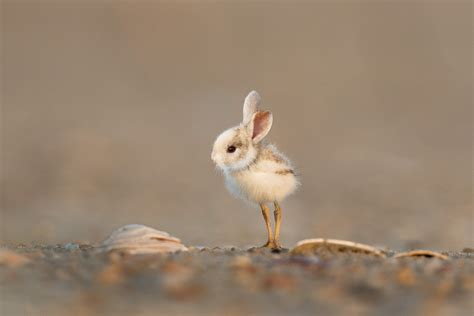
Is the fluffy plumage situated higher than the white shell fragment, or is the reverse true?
the fluffy plumage

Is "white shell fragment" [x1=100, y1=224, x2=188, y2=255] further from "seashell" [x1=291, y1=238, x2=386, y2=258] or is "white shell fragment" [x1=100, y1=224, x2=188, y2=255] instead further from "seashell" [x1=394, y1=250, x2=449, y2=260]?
"seashell" [x1=394, y1=250, x2=449, y2=260]

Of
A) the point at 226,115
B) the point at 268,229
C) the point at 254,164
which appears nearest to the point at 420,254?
the point at 268,229

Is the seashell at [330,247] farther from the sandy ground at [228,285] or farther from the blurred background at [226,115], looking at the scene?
the blurred background at [226,115]

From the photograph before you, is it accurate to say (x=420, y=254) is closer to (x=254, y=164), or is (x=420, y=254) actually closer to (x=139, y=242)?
(x=254, y=164)

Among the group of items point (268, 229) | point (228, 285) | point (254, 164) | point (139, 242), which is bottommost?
point (228, 285)

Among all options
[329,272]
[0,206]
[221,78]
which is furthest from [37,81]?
[329,272]

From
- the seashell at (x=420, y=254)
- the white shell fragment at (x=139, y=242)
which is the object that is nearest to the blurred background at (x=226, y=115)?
the seashell at (x=420, y=254)

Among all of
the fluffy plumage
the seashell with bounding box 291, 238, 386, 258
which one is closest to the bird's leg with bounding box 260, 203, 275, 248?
the fluffy plumage
